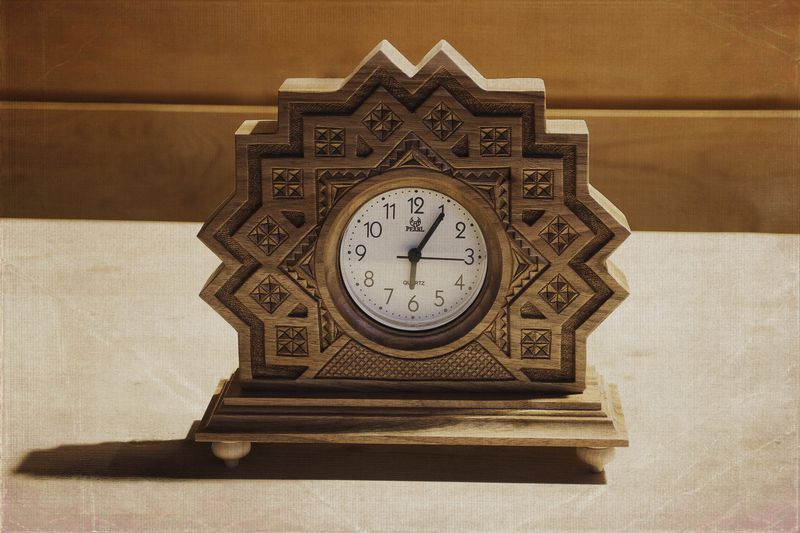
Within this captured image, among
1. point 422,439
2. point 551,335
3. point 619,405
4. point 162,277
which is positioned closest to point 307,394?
point 422,439

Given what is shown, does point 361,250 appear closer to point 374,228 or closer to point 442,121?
point 374,228

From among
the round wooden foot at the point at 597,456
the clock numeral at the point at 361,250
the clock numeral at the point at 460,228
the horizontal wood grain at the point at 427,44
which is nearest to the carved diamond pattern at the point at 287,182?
the clock numeral at the point at 361,250

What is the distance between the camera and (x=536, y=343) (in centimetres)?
159

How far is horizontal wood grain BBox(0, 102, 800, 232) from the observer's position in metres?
2.78

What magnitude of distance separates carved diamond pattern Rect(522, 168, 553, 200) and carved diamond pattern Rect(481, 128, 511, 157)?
0.04 meters

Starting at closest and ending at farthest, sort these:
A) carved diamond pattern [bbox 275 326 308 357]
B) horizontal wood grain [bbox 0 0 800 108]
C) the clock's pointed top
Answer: the clock's pointed top, carved diamond pattern [bbox 275 326 308 357], horizontal wood grain [bbox 0 0 800 108]

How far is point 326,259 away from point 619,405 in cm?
47

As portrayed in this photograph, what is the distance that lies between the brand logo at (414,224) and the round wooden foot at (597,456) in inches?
14.8

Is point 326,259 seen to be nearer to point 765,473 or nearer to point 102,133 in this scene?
point 765,473

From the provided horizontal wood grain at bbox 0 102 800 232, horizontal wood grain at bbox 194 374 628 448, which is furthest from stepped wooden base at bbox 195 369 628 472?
horizontal wood grain at bbox 0 102 800 232

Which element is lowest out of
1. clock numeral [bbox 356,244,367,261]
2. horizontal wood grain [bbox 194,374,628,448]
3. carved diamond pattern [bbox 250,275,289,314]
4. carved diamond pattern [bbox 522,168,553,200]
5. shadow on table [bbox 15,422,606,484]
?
shadow on table [bbox 15,422,606,484]

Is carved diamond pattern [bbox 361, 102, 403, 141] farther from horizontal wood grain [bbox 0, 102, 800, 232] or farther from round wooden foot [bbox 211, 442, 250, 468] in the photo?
horizontal wood grain [bbox 0, 102, 800, 232]

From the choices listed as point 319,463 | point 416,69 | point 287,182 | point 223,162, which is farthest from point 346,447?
point 223,162

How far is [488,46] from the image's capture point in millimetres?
2742
